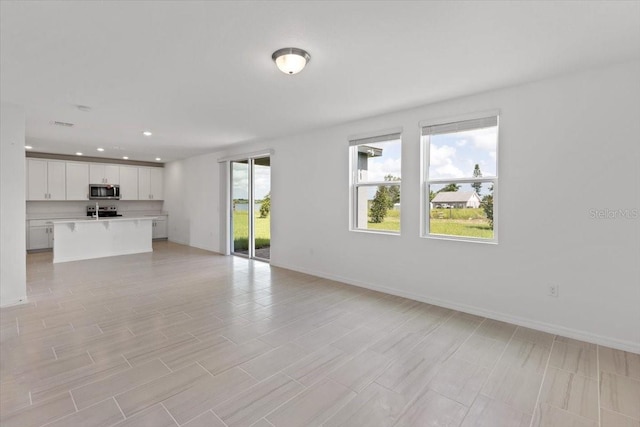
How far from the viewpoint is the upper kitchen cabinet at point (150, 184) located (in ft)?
30.9

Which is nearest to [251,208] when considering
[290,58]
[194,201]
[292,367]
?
[194,201]

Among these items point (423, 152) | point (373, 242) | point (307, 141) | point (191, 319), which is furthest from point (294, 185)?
point (191, 319)

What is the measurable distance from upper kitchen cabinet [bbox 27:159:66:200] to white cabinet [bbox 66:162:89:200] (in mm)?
105

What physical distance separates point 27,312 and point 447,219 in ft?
16.8

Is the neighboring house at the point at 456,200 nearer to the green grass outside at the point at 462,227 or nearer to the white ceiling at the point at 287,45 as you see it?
the green grass outside at the point at 462,227

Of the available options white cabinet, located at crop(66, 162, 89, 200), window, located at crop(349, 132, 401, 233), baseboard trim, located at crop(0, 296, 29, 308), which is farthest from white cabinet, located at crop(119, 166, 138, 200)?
window, located at crop(349, 132, 401, 233)

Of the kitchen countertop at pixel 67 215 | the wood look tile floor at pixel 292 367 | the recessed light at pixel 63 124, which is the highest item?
the recessed light at pixel 63 124

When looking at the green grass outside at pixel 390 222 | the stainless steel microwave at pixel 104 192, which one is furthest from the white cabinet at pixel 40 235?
the green grass outside at pixel 390 222

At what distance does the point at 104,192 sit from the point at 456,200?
9018mm

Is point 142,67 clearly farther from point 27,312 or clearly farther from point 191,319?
point 27,312

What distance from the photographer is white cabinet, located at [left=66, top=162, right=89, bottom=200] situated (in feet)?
26.6

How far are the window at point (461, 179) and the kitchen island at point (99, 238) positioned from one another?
713cm

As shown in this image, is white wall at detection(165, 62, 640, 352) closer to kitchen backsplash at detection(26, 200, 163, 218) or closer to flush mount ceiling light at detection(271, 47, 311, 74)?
flush mount ceiling light at detection(271, 47, 311, 74)

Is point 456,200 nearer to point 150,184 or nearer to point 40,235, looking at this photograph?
point 150,184
